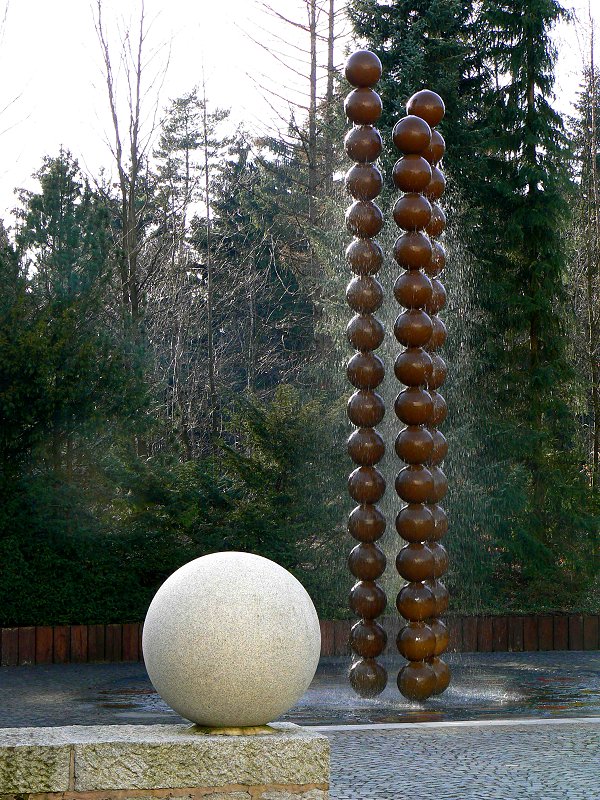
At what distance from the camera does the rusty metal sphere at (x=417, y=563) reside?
8367 millimetres

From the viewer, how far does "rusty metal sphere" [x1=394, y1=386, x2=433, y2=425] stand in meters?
8.42

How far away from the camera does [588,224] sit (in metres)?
18.8

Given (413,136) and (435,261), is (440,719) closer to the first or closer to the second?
(435,261)

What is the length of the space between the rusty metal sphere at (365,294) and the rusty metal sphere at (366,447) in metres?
1.00

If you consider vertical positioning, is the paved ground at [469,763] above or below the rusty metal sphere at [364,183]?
below

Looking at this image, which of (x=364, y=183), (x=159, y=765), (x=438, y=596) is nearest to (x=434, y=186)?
(x=364, y=183)

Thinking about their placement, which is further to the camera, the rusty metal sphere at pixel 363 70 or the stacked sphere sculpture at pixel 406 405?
the rusty metal sphere at pixel 363 70

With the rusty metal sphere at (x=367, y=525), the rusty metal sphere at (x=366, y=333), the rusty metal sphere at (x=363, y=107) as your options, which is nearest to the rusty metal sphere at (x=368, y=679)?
the rusty metal sphere at (x=367, y=525)

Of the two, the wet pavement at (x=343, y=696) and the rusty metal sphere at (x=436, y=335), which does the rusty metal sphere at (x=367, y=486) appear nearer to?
the rusty metal sphere at (x=436, y=335)

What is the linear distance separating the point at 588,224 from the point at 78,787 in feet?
53.6

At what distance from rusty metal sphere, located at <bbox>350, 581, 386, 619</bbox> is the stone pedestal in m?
4.08

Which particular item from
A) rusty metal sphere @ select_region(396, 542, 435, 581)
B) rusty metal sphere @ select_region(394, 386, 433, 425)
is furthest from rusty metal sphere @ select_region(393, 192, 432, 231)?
rusty metal sphere @ select_region(396, 542, 435, 581)

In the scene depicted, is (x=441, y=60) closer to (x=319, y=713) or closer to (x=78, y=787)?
(x=319, y=713)

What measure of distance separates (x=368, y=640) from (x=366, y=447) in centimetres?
154
